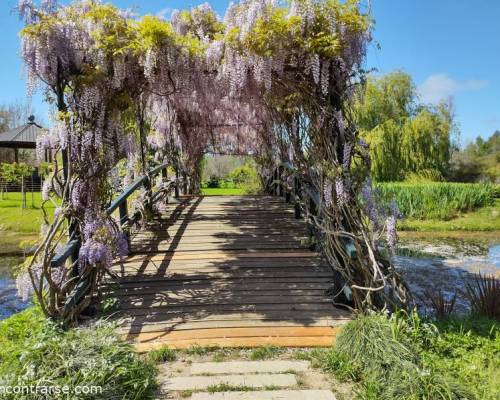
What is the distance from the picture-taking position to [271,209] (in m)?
7.94

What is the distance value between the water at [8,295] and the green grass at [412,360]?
16.6 ft

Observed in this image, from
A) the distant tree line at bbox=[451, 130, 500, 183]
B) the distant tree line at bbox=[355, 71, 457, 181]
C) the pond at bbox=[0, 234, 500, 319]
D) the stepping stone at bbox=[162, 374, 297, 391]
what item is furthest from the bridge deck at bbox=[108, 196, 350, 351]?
the distant tree line at bbox=[451, 130, 500, 183]

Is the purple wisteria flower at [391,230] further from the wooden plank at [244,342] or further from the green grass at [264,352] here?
the green grass at [264,352]

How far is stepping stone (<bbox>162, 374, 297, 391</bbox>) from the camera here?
2.65 metres

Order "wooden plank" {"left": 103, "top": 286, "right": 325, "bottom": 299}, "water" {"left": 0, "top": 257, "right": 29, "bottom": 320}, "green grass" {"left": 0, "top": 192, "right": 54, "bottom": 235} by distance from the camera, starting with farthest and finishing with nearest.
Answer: "green grass" {"left": 0, "top": 192, "right": 54, "bottom": 235}
"water" {"left": 0, "top": 257, "right": 29, "bottom": 320}
"wooden plank" {"left": 103, "top": 286, "right": 325, "bottom": 299}

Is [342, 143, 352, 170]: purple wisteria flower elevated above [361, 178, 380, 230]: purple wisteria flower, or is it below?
above

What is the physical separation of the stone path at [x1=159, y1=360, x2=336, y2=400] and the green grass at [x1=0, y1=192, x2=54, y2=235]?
1067cm

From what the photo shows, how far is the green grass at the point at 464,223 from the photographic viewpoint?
13.6m

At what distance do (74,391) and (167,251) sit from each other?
329 centimetres

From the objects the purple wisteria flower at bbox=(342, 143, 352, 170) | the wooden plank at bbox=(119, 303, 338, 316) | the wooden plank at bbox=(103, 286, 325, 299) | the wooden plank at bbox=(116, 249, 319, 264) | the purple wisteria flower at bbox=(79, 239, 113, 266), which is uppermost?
the purple wisteria flower at bbox=(342, 143, 352, 170)

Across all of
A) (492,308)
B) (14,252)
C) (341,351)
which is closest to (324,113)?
(341,351)

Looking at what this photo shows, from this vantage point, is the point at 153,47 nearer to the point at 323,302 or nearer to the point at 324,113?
the point at 324,113

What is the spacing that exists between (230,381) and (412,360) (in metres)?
1.15

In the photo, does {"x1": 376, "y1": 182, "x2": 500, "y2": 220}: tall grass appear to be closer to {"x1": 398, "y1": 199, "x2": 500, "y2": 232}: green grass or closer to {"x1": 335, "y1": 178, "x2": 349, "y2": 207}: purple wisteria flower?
{"x1": 398, "y1": 199, "x2": 500, "y2": 232}: green grass
